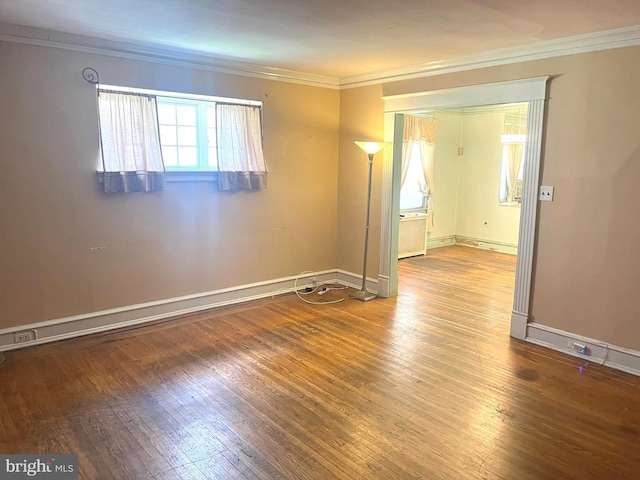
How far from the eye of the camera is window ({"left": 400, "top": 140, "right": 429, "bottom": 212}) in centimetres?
741

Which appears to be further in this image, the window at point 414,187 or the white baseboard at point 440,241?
the white baseboard at point 440,241

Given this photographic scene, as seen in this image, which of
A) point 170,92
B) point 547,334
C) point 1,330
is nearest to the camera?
point 1,330

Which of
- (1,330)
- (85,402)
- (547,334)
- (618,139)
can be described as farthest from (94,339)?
(618,139)

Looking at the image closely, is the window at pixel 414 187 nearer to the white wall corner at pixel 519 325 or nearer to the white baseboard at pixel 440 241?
the white baseboard at pixel 440 241

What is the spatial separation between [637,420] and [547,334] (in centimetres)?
109

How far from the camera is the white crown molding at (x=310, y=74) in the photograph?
10.8 ft

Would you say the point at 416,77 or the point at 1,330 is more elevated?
the point at 416,77

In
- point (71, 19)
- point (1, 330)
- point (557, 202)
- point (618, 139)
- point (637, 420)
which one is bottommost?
point (637, 420)

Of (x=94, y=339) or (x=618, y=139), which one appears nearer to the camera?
(x=618, y=139)

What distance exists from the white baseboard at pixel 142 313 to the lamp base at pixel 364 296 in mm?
480

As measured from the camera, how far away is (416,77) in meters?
4.56

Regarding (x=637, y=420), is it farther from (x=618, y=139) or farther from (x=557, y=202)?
(x=618, y=139)

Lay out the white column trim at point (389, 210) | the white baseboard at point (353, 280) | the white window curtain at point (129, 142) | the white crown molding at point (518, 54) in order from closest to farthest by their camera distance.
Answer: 1. the white crown molding at point (518, 54)
2. the white window curtain at point (129, 142)
3. the white column trim at point (389, 210)
4. the white baseboard at point (353, 280)
